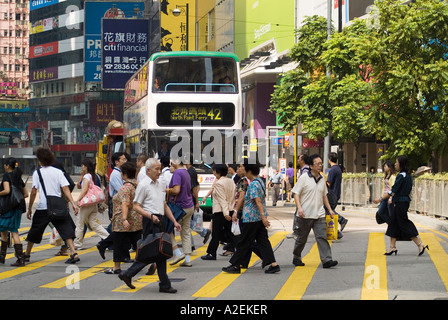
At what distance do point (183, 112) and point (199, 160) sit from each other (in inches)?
59.9

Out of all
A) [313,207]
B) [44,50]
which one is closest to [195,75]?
[313,207]

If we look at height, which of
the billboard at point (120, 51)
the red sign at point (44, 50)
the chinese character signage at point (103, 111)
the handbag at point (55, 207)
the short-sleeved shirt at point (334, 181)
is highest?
the red sign at point (44, 50)

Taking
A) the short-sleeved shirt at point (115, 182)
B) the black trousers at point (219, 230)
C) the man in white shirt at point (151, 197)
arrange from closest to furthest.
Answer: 1. the man in white shirt at point (151, 197)
2. the black trousers at point (219, 230)
3. the short-sleeved shirt at point (115, 182)

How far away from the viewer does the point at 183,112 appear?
70.2 ft

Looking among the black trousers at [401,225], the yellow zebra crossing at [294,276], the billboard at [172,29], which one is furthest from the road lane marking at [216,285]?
the billboard at [172,29]

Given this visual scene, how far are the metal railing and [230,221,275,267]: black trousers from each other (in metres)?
10.5

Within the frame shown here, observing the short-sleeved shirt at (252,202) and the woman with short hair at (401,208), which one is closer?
the short-sleeved shirt at (252,202)

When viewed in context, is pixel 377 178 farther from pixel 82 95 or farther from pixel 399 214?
pixel 82 95

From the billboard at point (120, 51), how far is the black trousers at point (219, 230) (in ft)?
119

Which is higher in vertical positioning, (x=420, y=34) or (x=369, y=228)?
(x=420, y=34)

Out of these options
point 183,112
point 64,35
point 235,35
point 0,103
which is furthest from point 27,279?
point 0,103

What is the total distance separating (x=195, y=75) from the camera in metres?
21.9

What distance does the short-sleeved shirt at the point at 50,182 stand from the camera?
12.6 m

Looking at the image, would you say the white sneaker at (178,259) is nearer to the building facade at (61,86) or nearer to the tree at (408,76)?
the tree at (408,76)
